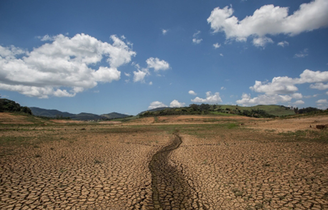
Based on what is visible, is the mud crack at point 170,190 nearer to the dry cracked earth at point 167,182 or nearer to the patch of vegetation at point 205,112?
the dry cracked earth at point 167,182

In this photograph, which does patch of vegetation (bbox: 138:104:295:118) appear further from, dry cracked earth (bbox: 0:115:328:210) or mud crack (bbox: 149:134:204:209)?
mud crack (bbox: 149:134:204:209)

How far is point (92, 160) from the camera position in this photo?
10.7 metres

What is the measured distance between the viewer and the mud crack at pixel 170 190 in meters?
5.75

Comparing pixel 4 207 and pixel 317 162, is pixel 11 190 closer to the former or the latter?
pixel 4 207

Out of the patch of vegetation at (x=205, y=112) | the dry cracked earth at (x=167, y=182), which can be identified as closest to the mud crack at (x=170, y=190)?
the dry cracked earth at (x=167, y=182)

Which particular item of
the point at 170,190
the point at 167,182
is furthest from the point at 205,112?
the point at 170,190

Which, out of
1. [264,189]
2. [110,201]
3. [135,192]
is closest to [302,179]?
[264,189]

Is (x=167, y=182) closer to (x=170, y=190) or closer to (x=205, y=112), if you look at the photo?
(x=170, y=190)

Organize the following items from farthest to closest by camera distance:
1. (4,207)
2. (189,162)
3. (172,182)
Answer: (189,162), (172,182), (4,207)

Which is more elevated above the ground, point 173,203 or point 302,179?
point 302,179

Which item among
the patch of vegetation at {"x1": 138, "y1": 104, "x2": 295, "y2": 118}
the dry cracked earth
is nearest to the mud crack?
the dry cracked earth

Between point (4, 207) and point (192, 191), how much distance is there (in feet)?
20.6

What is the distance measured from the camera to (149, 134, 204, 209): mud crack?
5.75 m

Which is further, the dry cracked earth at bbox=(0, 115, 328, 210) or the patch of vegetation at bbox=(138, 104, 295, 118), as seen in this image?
the patch of vegetation at bbox=(138, 104, 295, 118)
